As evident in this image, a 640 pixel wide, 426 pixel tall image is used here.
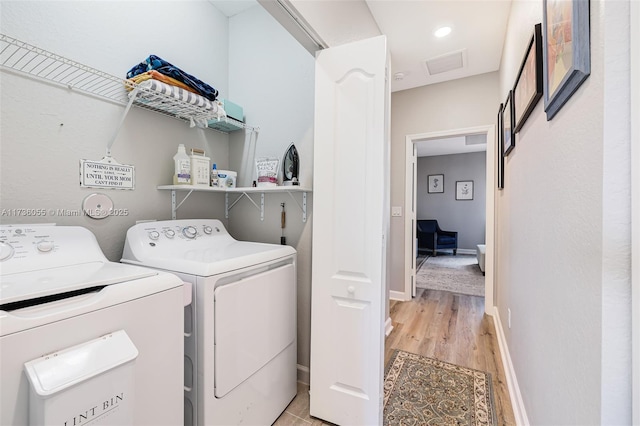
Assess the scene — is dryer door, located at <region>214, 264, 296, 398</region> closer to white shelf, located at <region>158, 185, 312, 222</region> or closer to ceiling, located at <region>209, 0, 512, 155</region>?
white shelf, located at <region>158, 185, 312, 222</region>

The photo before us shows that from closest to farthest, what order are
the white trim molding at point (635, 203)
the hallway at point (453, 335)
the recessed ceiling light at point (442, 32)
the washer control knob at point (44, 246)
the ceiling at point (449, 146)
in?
the white trim molding at point (635, 203) < the washer control knob at point (44, 246) < the hallway at point (453, 335) < the recessed ceiling light at point (442, 32) < the ceiling at point (449, 146)

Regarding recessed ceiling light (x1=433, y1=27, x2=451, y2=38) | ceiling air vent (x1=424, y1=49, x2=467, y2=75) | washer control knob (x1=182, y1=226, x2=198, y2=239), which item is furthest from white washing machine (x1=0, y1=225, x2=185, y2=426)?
ceiling air vent (x1=424, y1=49, x2=467, y2=75)

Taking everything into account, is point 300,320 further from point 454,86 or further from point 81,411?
point 454,86

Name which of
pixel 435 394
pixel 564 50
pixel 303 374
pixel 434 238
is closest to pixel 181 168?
pixel 303 374

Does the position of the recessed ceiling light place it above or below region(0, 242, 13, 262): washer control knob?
above

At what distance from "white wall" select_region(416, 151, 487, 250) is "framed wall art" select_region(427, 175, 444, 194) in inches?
3.0

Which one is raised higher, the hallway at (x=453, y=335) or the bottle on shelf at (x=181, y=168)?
the bottle on shelf at (x=181, y=168)

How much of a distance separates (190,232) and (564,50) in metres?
1.85

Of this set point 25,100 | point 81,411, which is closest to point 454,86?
point 25,100

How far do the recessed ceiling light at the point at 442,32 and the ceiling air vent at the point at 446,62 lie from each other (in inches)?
13.3

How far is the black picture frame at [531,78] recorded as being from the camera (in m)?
1.19

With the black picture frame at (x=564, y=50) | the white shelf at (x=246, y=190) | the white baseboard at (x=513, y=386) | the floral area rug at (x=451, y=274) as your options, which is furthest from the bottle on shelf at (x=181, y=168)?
the floral area rug at (x=451, y=274)

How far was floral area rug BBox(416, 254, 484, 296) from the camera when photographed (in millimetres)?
4109

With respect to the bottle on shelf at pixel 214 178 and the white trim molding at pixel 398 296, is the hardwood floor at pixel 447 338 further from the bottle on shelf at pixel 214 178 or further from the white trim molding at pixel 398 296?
the bottle on shelf at pixel 214 178
